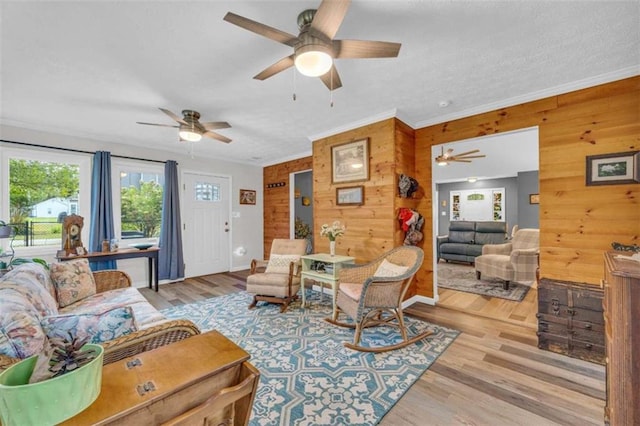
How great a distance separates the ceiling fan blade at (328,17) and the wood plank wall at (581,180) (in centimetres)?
247

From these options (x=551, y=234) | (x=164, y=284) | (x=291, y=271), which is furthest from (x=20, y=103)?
(x=551, y=234)

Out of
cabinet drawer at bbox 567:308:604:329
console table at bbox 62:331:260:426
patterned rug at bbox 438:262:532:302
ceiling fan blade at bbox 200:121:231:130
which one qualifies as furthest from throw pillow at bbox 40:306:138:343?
patterned rug at bbox 438:262:532:302

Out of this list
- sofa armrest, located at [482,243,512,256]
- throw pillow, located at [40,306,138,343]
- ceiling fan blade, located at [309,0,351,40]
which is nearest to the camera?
throw pillow, located at [40,306,138,343]

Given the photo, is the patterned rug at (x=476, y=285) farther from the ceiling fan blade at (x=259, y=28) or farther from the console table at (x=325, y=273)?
the ceiling fan blade at (x=259, y=28)

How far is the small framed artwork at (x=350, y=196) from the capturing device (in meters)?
3.65

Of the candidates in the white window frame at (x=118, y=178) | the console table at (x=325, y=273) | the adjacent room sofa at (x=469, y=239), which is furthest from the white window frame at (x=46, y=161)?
the adjacent room sofa at (x=469, y=239)

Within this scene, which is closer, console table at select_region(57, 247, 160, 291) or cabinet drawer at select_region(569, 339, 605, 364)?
cabinet drawer at select_region(569, 339, 605, 364)

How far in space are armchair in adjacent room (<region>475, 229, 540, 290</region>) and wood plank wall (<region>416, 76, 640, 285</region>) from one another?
149 cm

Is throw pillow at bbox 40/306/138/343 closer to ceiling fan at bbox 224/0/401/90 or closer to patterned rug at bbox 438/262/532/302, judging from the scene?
ceiling fan at bbox 224/0/401/90

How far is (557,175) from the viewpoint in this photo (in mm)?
2602

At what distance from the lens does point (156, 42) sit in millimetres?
1908

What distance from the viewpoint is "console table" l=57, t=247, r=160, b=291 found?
11.9ft

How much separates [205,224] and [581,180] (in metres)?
5.61

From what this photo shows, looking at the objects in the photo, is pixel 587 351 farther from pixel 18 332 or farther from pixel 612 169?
pixel 18 332
